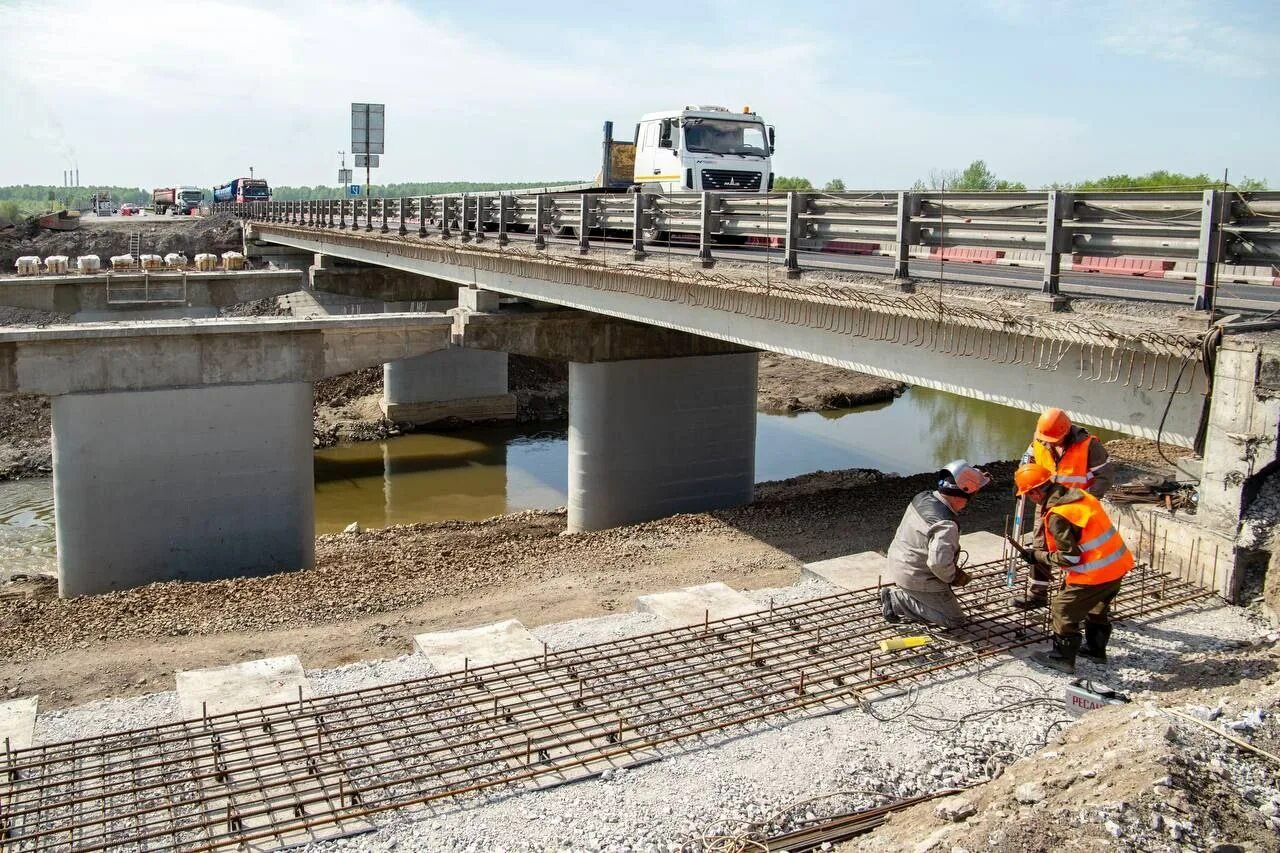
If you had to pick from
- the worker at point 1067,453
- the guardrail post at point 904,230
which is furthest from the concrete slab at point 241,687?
the guardrail post at point 904,230

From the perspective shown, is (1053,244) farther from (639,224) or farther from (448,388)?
(448,388)

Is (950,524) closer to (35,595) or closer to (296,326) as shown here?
(296,326)

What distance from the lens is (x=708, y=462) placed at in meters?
20.1

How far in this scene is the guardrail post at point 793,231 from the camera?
1177cm

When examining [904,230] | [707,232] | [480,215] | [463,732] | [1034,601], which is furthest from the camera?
[480,215]

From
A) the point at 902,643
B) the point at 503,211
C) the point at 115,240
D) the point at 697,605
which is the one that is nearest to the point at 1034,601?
the point at 902,643

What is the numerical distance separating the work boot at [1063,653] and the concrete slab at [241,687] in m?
5.33

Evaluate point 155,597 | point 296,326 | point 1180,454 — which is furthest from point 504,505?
point 1180,454

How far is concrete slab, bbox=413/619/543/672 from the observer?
8.23 meters

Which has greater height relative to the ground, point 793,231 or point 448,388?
point 793,231

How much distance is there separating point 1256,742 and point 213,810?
5653 millimetres

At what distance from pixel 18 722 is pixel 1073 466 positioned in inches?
298

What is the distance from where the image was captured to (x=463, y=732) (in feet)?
22.2

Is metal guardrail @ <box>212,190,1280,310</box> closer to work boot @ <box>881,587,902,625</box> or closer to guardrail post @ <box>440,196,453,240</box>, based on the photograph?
work boot @ <box>881,587,902,625</box>
